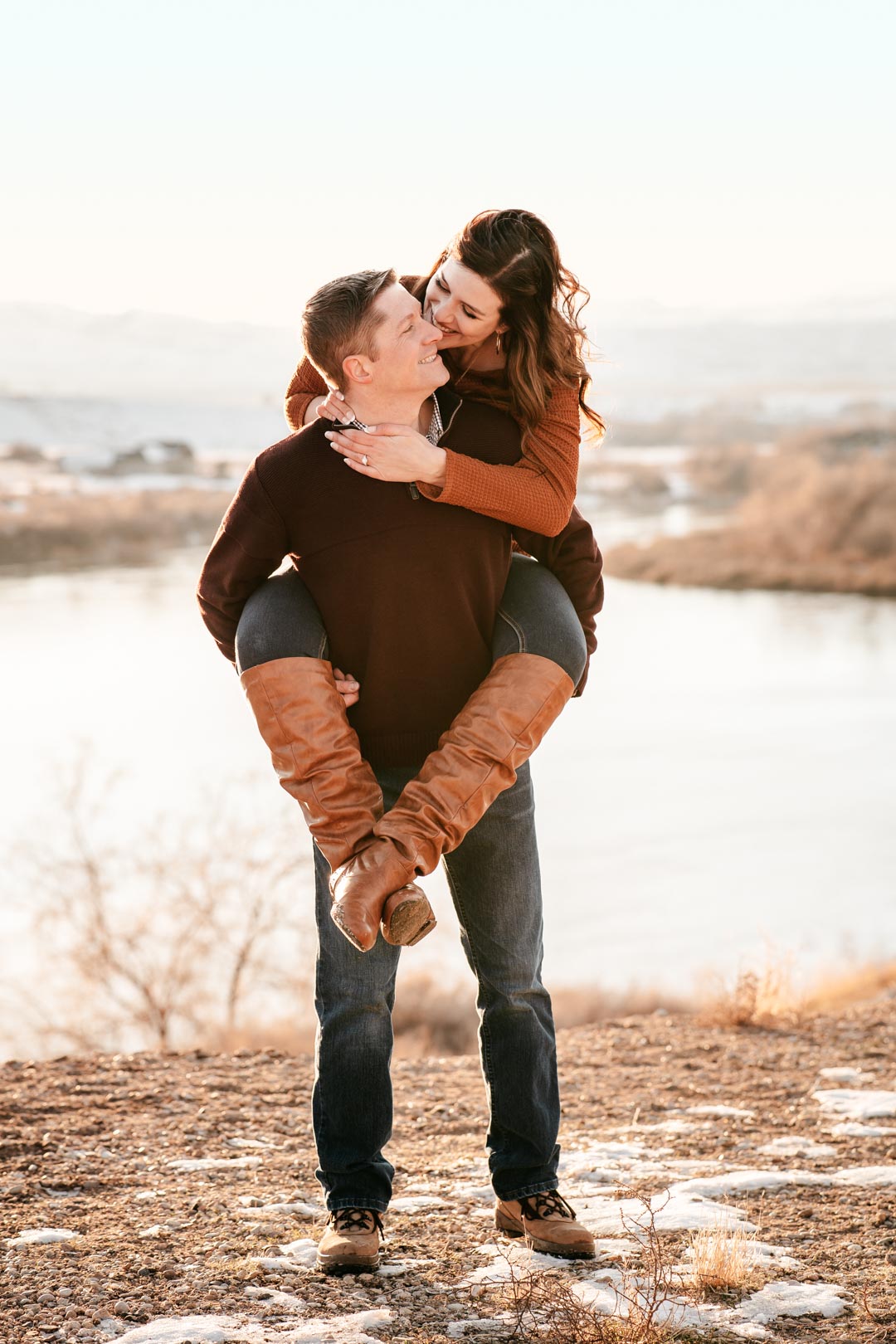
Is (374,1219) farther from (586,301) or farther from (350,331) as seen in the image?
(586,301)

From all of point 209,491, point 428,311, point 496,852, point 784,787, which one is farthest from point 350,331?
point 209,491

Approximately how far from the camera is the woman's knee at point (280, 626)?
2.37 m

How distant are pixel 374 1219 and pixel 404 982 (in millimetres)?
8182

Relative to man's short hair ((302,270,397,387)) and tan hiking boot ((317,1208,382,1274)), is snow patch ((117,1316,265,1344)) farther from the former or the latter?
man's short hair ((302,270,397,387))

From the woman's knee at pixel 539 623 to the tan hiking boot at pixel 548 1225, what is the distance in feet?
3.39

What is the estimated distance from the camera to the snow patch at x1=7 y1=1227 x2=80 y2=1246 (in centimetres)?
261

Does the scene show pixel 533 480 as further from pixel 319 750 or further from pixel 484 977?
pixel 484 977

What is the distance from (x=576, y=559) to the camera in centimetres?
263

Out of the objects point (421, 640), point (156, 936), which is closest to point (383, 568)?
point (421, 640)

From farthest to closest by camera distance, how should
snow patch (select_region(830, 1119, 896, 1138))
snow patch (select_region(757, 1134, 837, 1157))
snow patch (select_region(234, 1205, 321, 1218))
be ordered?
snow patch (select_region(830, 1119, 896, 1138)) → snow patch (select_region(757, 1134, 837, 1157)) → snow patch (select_region(234, 1205, 321, 1218))

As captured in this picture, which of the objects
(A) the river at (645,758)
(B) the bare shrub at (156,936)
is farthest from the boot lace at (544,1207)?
(B) the bare shrub at (156,936)

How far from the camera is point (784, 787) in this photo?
24922 millimetres

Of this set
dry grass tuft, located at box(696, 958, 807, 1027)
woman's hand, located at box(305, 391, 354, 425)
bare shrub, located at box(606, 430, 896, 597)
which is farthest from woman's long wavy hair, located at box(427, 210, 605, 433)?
bare shrub, located at box(606, 430, 896, 597)

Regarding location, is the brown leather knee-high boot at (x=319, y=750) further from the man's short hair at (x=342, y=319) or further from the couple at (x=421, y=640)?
the man's short hair at (x=342, y=319)
